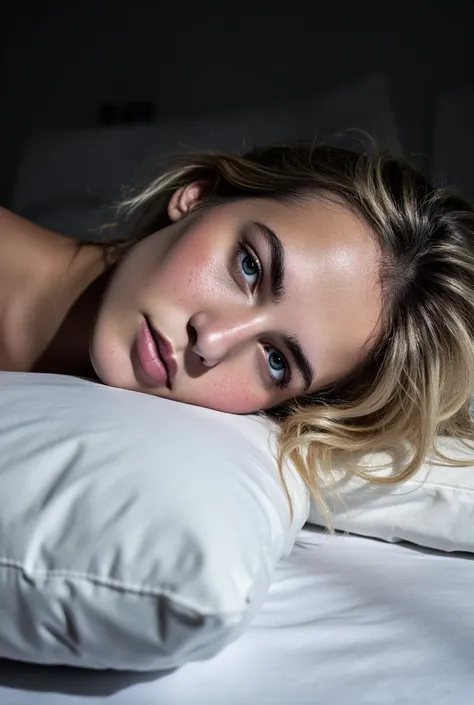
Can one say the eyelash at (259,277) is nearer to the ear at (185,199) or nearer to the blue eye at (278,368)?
the blue eye at (278,368)

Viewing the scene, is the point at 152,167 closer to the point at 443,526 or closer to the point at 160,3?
the point at 160,3

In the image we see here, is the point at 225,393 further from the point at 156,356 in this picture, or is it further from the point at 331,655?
the point at 331,655

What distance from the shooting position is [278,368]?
1101mm

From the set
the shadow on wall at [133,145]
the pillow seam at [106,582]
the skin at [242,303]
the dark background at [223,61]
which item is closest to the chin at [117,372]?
the skin at [242,303]

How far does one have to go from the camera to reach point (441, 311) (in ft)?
3.95

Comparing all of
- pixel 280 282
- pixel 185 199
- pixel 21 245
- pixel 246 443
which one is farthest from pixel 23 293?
pixel 246 443

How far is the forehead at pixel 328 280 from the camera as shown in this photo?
1.04m

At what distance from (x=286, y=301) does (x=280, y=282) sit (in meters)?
0.02

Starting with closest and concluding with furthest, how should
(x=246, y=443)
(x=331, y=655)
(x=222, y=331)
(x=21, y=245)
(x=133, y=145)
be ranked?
(x=331, y=655), (x=246, y=443), (x=222, y=331), (x=21, y=245), (x=133, y=145)

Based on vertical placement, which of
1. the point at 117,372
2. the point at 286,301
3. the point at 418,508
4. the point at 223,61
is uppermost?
the point at 223,61

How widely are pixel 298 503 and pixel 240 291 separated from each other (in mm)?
277

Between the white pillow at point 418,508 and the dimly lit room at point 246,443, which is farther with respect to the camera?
the white pillow at point 418,508

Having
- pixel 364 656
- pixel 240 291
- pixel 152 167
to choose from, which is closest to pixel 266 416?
pixel 240 291

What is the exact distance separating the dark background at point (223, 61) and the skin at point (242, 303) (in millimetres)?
1255
